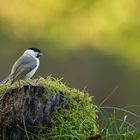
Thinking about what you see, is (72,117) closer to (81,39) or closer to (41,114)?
(41,114)

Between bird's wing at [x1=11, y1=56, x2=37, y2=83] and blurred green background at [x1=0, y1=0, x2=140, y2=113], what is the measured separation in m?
7.46

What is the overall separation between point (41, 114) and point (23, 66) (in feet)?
7.11

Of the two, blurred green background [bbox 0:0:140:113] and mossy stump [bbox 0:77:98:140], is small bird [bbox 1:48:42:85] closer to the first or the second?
mossy stump [bbox 0:77:98:140]

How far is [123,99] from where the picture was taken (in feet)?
51.8

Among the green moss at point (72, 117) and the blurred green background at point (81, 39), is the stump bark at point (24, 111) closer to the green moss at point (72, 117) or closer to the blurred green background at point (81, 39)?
the green moss at point (72, 117)

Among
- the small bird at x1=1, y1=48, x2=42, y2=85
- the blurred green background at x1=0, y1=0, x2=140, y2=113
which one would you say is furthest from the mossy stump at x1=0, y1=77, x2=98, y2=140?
the blurred green background at x1=0, y1=0, x2=140, y2=113

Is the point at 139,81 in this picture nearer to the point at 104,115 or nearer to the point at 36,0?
the point at 36,0

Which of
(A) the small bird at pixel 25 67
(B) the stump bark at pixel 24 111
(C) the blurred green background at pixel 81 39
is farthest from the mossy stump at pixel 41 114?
(C) the blurred green background at pixel 81 39

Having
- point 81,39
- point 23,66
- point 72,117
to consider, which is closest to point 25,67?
point 23,66

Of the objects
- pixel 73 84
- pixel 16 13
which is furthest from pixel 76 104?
pixel 16 13

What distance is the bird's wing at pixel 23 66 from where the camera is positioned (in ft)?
25.7

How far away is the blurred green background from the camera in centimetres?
1712

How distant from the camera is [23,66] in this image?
813 cm

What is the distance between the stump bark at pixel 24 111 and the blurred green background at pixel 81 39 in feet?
32.0
